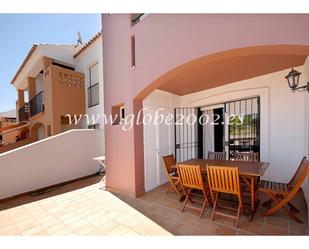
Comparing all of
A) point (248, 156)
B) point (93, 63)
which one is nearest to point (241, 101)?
point (248, 156)

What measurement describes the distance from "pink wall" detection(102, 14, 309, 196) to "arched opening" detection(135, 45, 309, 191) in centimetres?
24

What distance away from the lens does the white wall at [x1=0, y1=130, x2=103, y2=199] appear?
3959mm

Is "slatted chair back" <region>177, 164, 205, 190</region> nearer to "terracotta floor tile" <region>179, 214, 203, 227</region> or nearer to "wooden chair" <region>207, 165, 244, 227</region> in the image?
"wooden chair" <region>207, 165, 244, 227</region>

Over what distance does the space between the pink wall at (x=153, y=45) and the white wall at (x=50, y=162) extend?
1695mm

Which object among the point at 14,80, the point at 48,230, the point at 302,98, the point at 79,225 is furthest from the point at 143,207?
the point at 14,80

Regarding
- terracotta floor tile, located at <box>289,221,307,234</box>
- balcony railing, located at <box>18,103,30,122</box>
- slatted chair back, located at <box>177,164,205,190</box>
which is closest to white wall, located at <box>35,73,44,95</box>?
balcony railing, located at <box>18,103,30,122</box>

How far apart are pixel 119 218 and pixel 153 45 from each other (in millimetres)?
3331

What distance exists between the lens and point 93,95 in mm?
8047

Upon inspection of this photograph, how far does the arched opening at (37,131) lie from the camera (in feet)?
32.3

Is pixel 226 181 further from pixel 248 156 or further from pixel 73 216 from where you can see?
pixel 73 216

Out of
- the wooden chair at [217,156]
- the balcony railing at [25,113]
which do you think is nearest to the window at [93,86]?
the balcony railing at [25,113]

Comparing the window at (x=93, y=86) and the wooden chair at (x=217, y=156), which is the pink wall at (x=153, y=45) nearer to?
the wooden chair at (x=217, y=156)
